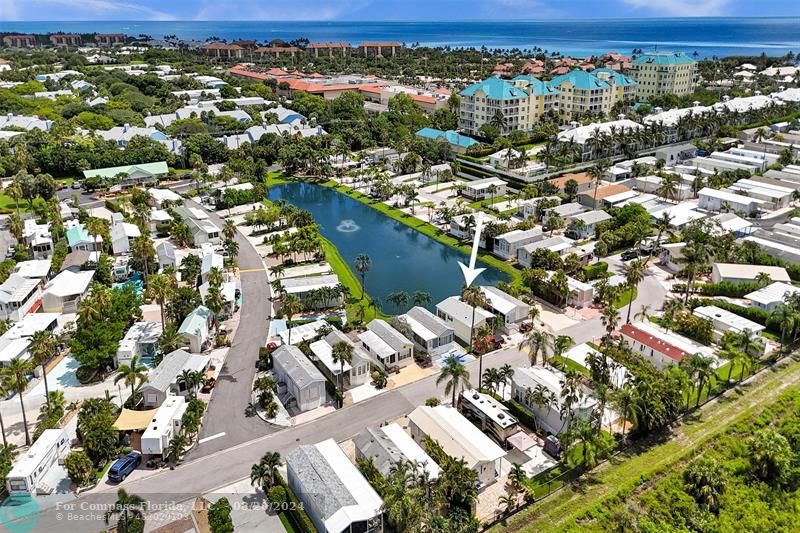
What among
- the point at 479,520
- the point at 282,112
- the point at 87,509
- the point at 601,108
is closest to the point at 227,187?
the point at 282,112

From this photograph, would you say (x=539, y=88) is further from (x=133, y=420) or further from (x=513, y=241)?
(x=133, y=420)

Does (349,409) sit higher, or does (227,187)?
(227,187)

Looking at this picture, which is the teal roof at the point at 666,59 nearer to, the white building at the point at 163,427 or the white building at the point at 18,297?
the white building at the point at 18,297

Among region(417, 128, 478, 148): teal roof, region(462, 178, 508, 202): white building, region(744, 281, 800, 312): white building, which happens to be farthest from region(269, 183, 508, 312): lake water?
region(417, 128, 478, 148): teal roof

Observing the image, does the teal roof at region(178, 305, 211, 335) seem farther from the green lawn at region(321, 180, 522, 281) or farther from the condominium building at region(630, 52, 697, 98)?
the condominium building at region(630, 52, 697, 98)

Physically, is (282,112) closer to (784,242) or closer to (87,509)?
(784,242)

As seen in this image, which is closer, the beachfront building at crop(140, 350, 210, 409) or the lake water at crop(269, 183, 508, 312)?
the beachfront building at crop(140, 350, 210, 409)

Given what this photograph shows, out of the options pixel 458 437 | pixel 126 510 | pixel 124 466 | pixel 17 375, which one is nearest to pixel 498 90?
pixel 458 437
